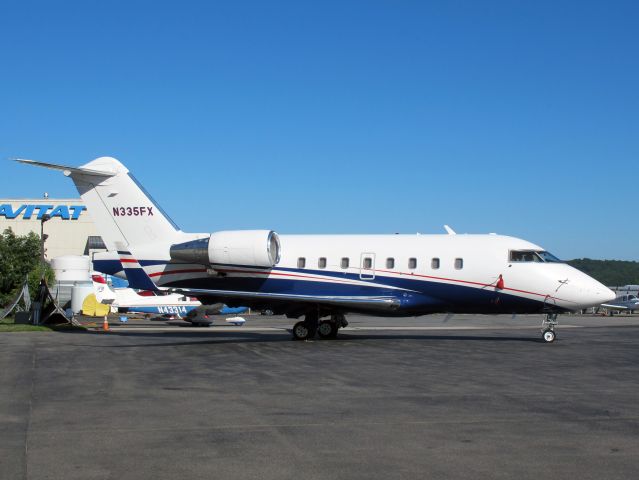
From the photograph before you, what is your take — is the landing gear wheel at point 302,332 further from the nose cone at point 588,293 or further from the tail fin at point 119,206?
the nose cone at point 588,293

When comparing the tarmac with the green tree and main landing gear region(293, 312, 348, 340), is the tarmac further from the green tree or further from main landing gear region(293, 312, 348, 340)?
the green tree

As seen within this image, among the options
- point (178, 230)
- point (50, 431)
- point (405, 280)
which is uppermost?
point (178, 230)

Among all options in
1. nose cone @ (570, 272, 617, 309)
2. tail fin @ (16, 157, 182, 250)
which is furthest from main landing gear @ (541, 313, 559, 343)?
tail fin @ (16, 157, 182, 250)

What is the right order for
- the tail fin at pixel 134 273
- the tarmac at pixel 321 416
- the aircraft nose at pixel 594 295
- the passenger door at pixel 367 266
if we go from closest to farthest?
the tarmac at pixel 321 416
the aircraft nose at pixel 594 295
the passenger door at pixel 367 266
the tail fin at pixel 134 273

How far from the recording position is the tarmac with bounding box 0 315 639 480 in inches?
295

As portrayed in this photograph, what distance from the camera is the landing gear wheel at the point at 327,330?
26.4 metres

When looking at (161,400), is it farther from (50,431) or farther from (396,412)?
(396,412)

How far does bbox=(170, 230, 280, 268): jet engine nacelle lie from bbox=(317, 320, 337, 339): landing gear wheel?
2788mm

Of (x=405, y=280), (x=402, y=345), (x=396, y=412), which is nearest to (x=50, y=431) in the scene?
(x=396, y=412)

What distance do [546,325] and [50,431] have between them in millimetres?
19417

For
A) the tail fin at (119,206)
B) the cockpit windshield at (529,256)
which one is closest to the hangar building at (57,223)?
the tail fin at (119,206)

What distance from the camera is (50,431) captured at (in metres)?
9.34

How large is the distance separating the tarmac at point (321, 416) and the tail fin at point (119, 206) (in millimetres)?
7909

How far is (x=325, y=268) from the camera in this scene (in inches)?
1021
